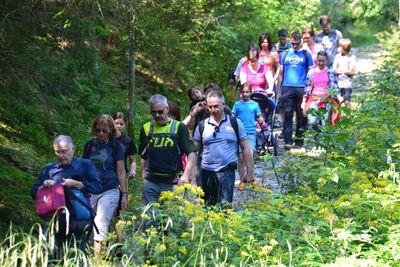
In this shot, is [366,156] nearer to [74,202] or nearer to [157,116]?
[157,116]

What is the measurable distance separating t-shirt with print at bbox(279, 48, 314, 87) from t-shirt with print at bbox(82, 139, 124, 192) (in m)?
6.87

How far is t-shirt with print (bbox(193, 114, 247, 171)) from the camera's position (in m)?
9.28

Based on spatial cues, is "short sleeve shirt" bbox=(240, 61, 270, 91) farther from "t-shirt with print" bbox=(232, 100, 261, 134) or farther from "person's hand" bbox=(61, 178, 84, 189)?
"person's hand" bbox=(61, 178, 84, 189)

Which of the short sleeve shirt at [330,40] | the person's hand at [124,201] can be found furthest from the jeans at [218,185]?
the short sleeve shirt at [330,40]

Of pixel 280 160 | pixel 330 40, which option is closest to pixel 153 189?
pixel 280 160

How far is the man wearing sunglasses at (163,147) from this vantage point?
8.80 metres

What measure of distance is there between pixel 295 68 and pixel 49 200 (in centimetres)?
877

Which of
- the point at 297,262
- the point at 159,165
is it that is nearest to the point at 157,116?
the point at 159,165

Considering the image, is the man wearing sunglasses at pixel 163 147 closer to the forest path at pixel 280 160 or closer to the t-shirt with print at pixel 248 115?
the forest path at pixel 280 160

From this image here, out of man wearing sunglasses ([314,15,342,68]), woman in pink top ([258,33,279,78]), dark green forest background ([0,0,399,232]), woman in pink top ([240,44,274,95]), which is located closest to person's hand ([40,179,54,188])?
dark green forest background ([0,0,399,232])

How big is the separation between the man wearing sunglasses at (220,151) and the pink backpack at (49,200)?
8.39ft

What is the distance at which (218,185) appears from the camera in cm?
930

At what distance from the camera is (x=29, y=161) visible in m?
11.5

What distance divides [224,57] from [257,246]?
44.3ft
